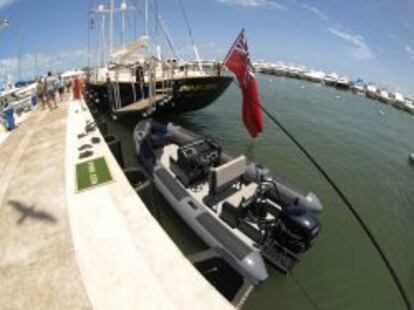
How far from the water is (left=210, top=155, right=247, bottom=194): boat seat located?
1.68m

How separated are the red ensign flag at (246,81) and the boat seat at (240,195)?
1.89 metres

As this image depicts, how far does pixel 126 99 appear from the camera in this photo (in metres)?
20.7

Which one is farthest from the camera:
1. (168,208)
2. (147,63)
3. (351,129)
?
(351,129)

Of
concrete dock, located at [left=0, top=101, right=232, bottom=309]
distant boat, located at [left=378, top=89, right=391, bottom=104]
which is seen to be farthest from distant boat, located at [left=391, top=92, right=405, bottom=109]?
concrete dock, located at [left=0, top=101, right=232, bottom=309]

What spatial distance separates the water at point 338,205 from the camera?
7.99 m

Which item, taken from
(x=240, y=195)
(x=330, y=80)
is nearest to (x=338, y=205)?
(x=240, y=195)

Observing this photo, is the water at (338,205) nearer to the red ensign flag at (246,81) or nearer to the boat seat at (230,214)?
the boat seat at (230,214)

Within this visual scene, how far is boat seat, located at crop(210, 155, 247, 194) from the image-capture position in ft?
29.2

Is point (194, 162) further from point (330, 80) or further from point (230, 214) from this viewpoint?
point (330, 80)

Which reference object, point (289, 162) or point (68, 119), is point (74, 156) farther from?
point (289, 162)

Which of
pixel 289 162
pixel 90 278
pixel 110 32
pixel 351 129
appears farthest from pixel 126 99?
pixel 351 129

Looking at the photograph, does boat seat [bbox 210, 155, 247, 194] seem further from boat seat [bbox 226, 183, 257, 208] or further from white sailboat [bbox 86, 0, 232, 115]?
white sailboat [bbox 86, 0, 232, 115]

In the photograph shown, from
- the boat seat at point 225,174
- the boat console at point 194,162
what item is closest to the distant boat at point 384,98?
the boat console at point 194,162

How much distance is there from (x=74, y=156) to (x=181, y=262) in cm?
741
